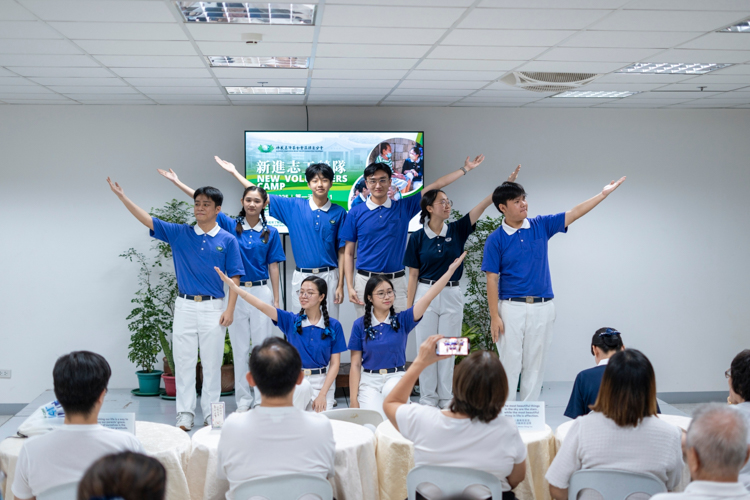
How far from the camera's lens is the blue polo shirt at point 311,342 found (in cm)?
405

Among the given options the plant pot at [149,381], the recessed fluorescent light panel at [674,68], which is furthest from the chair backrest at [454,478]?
the plant pot at [149,381]

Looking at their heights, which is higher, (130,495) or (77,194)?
(77,194)

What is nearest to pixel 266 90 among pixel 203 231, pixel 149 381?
pixel 203 231

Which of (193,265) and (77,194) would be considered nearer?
(193,265)

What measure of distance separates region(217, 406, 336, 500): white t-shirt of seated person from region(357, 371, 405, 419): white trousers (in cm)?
166

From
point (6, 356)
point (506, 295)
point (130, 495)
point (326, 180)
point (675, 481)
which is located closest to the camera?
point (130, 495)

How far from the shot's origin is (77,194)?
6.16 m

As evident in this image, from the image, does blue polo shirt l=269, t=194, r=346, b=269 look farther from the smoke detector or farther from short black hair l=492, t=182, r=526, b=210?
the smoke detector

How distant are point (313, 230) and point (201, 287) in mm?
1032

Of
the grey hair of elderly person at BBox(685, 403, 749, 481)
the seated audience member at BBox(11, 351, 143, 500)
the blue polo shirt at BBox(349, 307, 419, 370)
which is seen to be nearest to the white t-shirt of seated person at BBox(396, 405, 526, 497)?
the grey hair of elderly person at BBox(685, 403, 749, 481)

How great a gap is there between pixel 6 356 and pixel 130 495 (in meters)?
5.66

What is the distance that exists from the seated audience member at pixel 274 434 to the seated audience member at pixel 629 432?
919 millimetres

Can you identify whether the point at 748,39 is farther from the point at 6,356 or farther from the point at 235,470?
the point at 6,356

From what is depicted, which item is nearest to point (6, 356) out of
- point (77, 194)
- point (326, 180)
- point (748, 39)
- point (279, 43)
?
point (77, 194)
